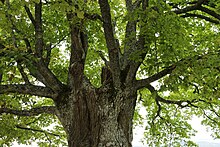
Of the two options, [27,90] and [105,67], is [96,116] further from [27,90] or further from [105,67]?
[27,90]

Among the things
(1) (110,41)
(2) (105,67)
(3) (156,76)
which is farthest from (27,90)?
(3) (156,76)

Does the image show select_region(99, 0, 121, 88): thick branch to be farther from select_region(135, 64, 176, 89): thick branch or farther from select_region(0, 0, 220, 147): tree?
select_region(135, 64, 176, 89): thick branch

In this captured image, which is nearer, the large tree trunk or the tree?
the tree

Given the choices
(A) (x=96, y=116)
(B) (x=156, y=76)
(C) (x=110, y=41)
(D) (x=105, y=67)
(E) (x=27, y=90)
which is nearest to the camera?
(C) (x=110, y=41)

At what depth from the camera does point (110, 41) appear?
25.4ft

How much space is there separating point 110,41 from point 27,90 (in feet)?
9.14

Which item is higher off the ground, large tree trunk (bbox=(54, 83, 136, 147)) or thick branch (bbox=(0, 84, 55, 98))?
thick branch (bbox=(0, 84, 55, 98))

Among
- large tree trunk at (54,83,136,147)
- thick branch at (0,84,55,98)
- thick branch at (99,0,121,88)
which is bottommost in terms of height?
large tree trunk at (54,83,136,147)

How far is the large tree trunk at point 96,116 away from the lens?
7676 millimetres

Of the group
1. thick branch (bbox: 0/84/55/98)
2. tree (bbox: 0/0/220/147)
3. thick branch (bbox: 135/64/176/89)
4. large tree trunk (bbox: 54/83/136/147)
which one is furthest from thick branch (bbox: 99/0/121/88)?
thick branch (bbox: 0/84/55/98)

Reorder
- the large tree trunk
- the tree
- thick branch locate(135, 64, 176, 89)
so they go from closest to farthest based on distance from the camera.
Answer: the tree < the large tree trunk < thick branch locate(135, 64, 176, 89)

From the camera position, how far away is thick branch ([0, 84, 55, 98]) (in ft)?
27.6

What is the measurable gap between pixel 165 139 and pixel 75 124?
6.87 meters

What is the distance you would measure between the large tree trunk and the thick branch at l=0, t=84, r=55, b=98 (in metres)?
0.50
